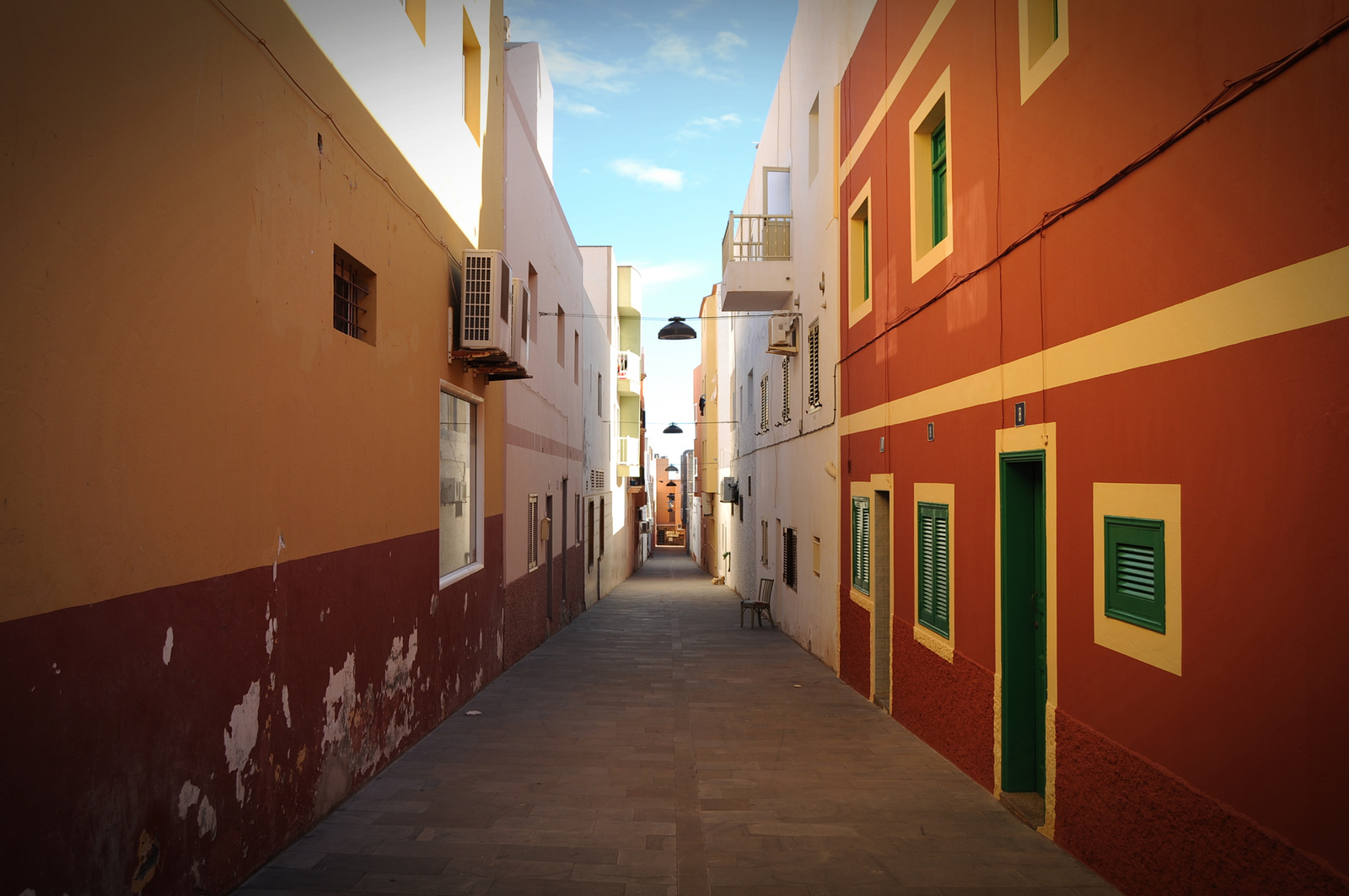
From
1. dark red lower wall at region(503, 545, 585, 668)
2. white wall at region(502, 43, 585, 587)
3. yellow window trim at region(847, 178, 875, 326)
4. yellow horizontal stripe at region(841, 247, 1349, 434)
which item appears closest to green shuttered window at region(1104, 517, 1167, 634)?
yellow horizontal stripe at region(841, 247, 1349, 434)

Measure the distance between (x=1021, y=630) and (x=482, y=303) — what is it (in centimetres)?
590

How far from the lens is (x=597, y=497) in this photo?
2431cm

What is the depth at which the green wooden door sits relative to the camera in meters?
6.03

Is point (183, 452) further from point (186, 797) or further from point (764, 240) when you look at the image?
point (764, 240)

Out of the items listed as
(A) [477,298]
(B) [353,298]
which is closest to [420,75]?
(A) [477,298]

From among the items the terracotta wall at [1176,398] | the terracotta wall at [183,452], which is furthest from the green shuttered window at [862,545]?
the terracotta wall at [183,452]

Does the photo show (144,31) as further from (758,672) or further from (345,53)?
(758,672)

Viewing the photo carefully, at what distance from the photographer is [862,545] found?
33.6 feet

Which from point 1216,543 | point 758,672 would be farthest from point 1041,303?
point 758,672

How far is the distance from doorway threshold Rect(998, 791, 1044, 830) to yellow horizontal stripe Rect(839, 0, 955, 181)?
6231mm

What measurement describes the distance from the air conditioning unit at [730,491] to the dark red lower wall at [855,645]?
13189mm

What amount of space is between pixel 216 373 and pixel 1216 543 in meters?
4.76

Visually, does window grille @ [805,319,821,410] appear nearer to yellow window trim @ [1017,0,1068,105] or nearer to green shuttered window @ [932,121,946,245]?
green shuttered window @ [932,121,946,245]

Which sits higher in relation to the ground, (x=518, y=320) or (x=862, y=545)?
(x=518, y=320)
